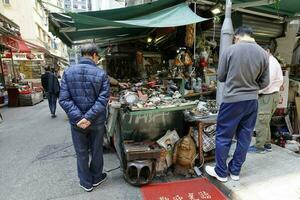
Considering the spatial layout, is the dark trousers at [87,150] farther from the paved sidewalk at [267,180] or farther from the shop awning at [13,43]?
the shop awning at [13,43]

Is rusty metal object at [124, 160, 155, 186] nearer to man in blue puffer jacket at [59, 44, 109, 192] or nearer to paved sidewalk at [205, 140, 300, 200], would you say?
man in blue puffer jacket at [59, 44, 109, 192]

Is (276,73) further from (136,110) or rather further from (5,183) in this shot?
(5,183)

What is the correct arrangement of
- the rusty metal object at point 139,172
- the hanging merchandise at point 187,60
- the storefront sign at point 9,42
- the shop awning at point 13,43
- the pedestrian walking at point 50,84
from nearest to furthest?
the rusty metal object at point 139,172 → the hanging merchandise at point 187,60 → the pedestrian walking at point 50,84 → the storefront sign at point 9,42 → the shop awning at point 13,43

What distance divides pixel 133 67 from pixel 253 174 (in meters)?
6.23

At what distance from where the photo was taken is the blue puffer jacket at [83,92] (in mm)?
3258

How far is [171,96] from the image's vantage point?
4.60 m

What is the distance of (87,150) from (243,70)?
2576 millimetres

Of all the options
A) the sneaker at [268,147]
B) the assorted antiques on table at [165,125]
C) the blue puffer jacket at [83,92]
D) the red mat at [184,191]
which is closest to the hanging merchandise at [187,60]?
the assorted antiques on table at [165,125]

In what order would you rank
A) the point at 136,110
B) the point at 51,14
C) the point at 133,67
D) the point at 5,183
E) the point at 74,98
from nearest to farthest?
the point at 74,98
the point at 136,110
the point at 5,183
the point at 51,14
the point at 133,67

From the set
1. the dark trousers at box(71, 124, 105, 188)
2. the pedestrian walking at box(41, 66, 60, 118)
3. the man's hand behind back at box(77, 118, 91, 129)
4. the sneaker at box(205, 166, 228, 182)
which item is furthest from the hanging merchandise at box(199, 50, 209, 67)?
the pedestrian walking at box(41, 66, 60, 118)

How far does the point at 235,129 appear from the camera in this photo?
3.27 m

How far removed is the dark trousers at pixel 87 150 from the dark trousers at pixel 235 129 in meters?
1.82

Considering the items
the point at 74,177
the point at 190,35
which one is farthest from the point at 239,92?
the point at 74,177

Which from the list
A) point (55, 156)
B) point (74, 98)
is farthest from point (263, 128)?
point (55, 156)
